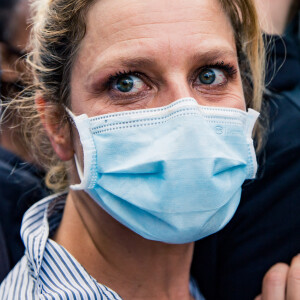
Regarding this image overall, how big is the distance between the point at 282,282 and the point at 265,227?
1.03 ft

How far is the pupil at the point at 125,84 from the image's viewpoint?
6.19 ft

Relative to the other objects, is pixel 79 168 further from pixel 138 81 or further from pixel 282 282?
pixel 282 282

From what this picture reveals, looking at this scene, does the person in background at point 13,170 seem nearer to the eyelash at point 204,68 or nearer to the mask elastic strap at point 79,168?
the mask elastic strap at point 79,168

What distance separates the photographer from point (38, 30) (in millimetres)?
2131

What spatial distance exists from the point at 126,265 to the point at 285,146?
3.35 feet

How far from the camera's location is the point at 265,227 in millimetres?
2391

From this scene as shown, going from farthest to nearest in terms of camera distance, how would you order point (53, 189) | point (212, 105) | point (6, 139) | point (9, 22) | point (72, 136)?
point (9, 22) < point (6, 139) < point (53, 189) < point (72, 136) < point (212, 105)

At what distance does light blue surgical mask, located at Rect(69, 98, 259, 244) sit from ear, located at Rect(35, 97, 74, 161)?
0.21m

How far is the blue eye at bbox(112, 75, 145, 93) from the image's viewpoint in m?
1.88

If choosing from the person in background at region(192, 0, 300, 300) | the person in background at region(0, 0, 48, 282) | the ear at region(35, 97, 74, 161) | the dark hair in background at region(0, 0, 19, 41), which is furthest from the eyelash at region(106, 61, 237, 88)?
the dark hair in background at region(0, 0, 19, 41)

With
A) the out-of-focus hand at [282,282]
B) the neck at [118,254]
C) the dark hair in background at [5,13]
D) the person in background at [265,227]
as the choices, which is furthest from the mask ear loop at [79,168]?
the dark hair in background at [5,13]

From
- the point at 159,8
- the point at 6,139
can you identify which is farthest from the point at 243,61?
the point at 6,139

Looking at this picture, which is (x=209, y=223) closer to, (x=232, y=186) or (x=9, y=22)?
(x=232, y=186)

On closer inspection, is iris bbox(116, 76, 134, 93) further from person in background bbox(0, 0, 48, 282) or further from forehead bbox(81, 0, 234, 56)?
person in background bbox(0, 0, 48, 282)
